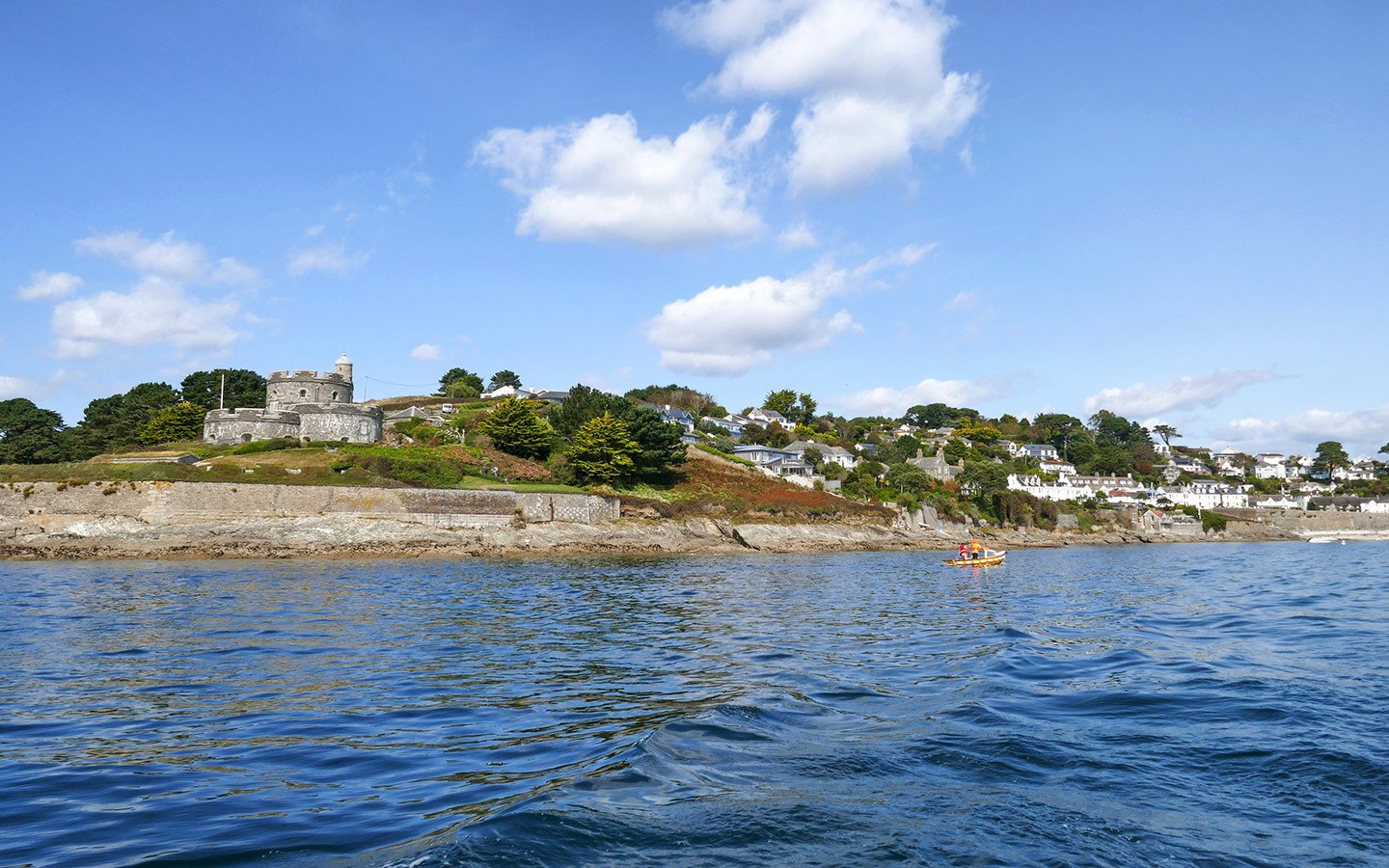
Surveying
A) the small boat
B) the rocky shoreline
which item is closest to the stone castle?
the rocky shoreline

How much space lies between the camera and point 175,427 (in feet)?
231

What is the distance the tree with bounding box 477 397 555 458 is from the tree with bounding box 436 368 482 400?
5156 centimetres

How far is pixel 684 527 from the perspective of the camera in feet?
188

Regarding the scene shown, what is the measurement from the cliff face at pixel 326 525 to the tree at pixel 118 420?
106ft

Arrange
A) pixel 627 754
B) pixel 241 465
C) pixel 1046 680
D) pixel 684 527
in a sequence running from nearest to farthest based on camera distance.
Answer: pixel 627 754, pixel 1046 680, pixel 241 465, pixel 684 527

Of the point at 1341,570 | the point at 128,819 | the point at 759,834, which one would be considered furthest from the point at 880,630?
the point at 1341,570

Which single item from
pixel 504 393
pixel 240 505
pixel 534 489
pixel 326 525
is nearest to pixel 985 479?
pixel 534 489

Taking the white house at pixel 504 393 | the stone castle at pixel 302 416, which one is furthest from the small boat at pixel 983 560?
the white house at pixel 504 393

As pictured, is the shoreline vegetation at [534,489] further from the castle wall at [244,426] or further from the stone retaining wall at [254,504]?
the castle wall at [244,426]

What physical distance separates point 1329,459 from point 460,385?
167 metres

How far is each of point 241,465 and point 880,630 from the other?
1772 inches

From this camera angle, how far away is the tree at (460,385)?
12081 centimetres

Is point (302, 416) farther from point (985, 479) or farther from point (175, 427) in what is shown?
point (985, 479)

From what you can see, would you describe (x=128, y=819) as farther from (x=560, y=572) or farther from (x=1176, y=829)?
(x=560, y=572)
